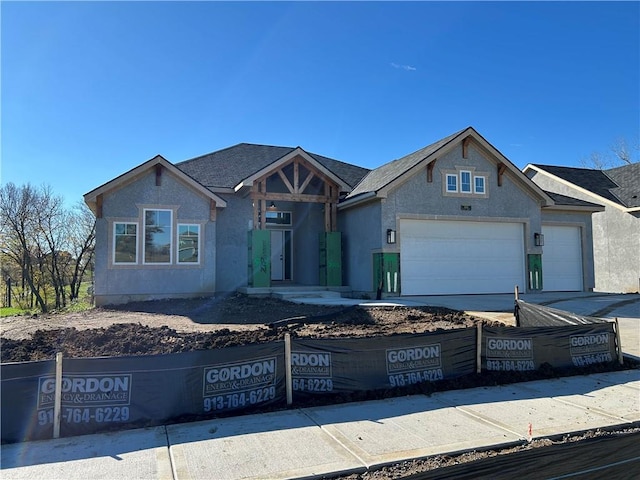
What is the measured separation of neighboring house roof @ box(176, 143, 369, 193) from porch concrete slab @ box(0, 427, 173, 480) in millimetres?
12496

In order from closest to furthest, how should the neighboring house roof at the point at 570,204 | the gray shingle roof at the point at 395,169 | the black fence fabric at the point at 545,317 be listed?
the black fence fabric at the point at 545,317 → the gray shingle roof at the point at 395,169 → the neighboring house roof at the point at 570,204

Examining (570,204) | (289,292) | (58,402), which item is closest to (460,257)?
(570,204)

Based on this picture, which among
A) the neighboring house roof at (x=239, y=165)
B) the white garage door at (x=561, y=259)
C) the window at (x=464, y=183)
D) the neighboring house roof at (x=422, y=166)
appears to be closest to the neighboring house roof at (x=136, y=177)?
the neighboring house roof at (x=239, y=165)

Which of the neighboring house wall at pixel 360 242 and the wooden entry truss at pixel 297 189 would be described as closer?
the neighboring house wall at pixel 360 242

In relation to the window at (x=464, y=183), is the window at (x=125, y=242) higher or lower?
lower

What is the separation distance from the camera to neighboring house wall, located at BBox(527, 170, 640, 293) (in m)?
21.6

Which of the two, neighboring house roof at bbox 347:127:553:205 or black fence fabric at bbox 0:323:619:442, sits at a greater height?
neighboring house roof at bbox 347:127:553:205

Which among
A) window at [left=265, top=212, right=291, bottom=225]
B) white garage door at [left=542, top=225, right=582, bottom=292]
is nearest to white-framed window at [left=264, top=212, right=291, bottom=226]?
window at [left=265, top=212, right=291, bottom=225]

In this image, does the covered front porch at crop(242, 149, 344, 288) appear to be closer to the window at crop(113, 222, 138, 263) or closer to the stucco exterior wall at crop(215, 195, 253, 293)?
the stucco exterior wall at crop(215, 195, 253, 293)

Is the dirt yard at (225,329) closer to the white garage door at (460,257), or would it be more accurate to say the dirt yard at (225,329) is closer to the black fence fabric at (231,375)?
the black fence fabric at (231,375)

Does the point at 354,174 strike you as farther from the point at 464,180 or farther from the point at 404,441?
the point at 404,441

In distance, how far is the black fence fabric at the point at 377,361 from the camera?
6.21 metres

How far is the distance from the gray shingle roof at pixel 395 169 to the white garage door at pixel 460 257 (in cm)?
167

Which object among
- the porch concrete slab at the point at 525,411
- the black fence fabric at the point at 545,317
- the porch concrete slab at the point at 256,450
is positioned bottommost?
the porch concrete slab at the point at 525,411
